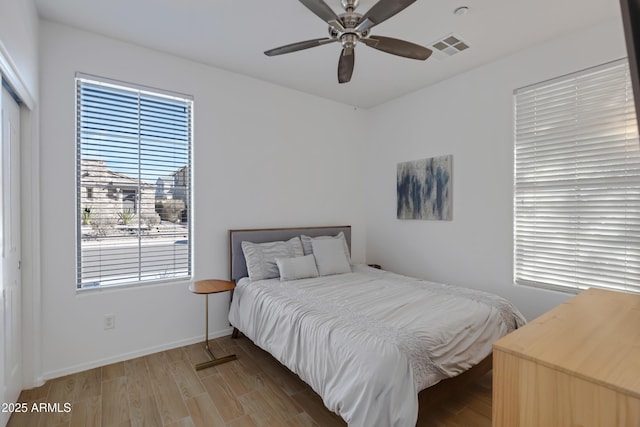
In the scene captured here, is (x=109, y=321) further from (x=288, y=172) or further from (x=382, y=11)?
(x=382, y=11)

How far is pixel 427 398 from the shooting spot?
1.89 m

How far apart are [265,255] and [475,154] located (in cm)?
249

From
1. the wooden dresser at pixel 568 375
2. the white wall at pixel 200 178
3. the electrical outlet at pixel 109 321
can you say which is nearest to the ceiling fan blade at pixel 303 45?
the white wall at pixel 200 178

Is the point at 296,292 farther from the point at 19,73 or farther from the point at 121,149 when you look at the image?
the point at 19,73

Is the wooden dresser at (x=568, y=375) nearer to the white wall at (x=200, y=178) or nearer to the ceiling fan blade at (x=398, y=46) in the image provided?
the ceiling fan blade at (x=398, y=46)

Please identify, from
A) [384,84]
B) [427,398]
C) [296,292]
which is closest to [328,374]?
[427,398]

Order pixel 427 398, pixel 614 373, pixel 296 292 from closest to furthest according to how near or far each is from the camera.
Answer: pixel 614 373 → pixel 427 398 → pixel 296 292

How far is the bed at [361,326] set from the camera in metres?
1.68

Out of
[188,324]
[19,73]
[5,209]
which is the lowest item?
[188,324]

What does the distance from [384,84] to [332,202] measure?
1.63m

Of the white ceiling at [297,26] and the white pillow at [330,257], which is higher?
the white ceiling at [297,26]

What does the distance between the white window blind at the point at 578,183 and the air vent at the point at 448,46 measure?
721 mm

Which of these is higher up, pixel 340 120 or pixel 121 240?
pixel 340 120

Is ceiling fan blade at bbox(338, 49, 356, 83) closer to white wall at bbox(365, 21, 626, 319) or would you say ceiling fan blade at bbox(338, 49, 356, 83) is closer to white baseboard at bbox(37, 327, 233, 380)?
white wall at bbox(365, 21, 626, 319)
